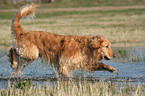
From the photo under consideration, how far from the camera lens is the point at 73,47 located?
6.39 metres

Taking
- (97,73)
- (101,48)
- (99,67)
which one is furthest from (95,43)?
(97,73)

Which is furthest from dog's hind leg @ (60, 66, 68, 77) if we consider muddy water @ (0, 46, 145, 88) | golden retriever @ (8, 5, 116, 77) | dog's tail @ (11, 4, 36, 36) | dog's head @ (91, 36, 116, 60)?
dog's tail @ (11, 4, 36, 36)

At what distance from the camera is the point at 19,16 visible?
22.5ft

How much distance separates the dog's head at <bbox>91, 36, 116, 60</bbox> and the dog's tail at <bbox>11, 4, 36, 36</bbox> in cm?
185

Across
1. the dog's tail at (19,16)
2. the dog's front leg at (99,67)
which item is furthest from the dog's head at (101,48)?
the dog's tail at (19,16)

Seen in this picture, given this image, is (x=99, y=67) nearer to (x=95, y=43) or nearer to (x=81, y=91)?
(x=95, y=43)

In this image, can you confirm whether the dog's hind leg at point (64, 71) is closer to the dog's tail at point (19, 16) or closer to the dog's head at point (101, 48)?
the dog's head at point (101, 48)

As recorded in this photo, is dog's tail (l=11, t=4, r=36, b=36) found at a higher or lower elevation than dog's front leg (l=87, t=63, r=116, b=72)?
higher

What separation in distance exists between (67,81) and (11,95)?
1684 millimetres

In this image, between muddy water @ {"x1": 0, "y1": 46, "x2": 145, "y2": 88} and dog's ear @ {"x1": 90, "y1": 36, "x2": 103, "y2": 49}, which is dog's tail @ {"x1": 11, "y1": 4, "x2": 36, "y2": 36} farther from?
dog's ear @ {"x1": 90, "y1": 36, "x2": 103, "y2": 49}

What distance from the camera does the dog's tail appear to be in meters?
6.79

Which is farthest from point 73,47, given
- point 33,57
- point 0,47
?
point 0,47

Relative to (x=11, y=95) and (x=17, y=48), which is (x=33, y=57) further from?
(x=11, y=95)

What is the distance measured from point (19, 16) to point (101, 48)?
2.22 m
